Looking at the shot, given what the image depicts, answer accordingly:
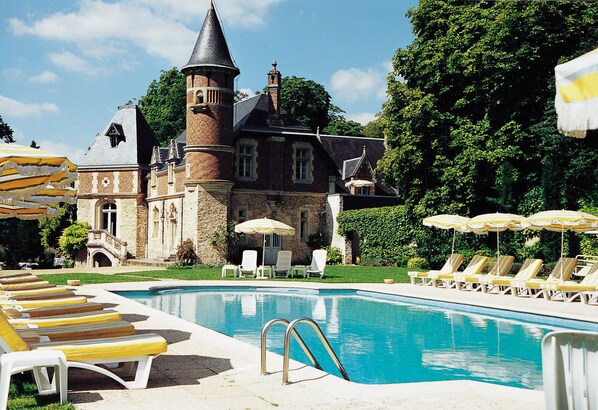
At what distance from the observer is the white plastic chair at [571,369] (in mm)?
4266

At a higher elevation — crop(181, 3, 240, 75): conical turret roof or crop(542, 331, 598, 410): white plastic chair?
crop(181, 3, 240, 75): conical turret roof

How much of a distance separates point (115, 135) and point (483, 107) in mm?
20376

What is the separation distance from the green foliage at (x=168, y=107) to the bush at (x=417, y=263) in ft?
82.8

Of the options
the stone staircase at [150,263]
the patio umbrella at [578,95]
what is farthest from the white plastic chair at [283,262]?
the patio umbrella at [578,95]

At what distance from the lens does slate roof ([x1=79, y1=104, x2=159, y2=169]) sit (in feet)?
120

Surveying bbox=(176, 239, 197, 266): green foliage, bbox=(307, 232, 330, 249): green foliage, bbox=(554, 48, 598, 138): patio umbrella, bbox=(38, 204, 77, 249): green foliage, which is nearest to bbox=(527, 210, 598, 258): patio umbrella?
bbox=(554, 48, 598, 138): patio umbrella

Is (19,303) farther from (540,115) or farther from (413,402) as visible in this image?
(540,115)

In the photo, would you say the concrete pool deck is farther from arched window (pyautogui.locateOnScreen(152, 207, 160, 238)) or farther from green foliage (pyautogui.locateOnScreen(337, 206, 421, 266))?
arched window (pyautogui.locateOnScreen(152, 207, 160, 238))

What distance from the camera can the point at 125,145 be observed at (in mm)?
37281

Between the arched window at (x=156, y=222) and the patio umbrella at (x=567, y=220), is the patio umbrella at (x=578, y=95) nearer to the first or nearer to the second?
the patio umbrella at (x=567, y=220)

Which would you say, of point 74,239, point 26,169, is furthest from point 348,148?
point 26,169

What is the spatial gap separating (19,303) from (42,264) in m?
35.4

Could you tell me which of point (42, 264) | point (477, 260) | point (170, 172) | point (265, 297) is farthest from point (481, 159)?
point (42, 264)

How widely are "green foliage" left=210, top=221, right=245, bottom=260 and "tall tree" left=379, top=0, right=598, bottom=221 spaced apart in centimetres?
721
